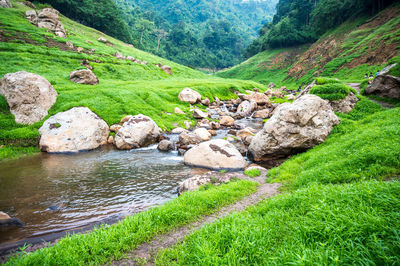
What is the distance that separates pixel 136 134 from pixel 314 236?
17342 millimetres

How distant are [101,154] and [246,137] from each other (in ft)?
46.5

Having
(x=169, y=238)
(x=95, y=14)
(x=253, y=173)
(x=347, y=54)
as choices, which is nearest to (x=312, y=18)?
(x=347, y=54)

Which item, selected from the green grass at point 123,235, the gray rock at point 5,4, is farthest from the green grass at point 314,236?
the gray rock at point 5,4

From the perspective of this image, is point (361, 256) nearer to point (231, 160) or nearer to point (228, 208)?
point (228, 208)

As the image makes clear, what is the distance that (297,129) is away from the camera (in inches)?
524

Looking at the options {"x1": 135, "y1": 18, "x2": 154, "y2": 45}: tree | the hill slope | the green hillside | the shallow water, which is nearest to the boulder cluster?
the green hillside

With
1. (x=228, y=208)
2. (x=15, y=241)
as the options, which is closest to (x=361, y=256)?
(x=228, y=208)

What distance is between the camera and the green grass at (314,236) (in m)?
2.96

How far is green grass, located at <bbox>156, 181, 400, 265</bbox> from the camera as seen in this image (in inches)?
117

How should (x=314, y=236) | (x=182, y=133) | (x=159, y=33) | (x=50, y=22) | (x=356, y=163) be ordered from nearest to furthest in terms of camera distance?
(x=314, y=236)
(x=356, y=163)
(x=182, y=133)
(x=50, y=22)
(x=159, y=33)

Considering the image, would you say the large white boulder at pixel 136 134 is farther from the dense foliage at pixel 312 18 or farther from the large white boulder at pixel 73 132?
the dense foliage at pixel 312 18

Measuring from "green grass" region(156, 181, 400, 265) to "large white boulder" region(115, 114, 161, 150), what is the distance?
14507 mm

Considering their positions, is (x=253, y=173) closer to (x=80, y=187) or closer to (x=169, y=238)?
(x=169, y=238)

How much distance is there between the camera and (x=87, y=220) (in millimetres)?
7711
